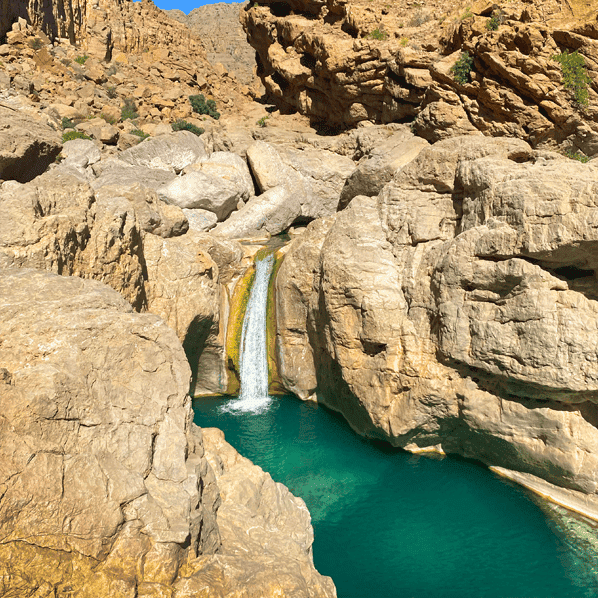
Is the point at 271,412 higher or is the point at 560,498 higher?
the point at 271,412

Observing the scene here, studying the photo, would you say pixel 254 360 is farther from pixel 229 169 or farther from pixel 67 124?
pixel 67 124

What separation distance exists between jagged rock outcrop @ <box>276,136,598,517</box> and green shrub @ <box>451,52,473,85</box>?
559 cm

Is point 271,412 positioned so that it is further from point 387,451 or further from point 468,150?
point 468,150

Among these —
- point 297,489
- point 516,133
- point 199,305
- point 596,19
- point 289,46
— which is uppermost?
point 289,46

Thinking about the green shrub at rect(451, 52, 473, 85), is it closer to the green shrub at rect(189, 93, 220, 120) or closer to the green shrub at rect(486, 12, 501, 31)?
the green shrub at rect(486, 12, 501, 31)

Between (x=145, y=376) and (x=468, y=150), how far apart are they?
10698 millimetres

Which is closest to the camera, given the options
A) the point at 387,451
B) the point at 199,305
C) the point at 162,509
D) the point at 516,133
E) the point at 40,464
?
the point at 40,464

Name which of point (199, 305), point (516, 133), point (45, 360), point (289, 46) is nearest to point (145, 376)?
point (45, 360)

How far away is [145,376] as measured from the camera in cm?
725

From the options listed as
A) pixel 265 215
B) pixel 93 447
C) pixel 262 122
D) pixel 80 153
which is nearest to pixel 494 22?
pixel 265 215

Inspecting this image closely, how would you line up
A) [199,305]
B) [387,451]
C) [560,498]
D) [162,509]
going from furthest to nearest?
[199,305]
[387,451]
[560,498]
[162,509]

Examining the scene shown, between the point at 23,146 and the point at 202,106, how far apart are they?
76.8 feet

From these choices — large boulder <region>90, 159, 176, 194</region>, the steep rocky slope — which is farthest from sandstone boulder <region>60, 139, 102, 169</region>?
the steep rocky slope

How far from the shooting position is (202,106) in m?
33.8
